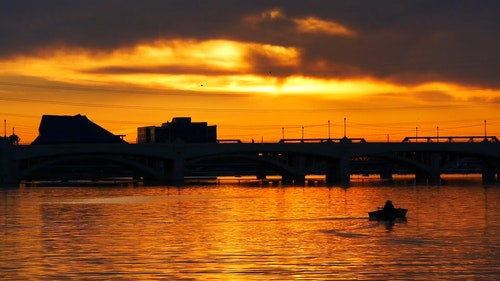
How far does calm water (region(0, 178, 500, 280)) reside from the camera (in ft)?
161

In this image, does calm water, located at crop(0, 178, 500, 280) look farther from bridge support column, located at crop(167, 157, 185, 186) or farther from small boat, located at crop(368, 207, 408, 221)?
bridge support column, located at crop(167, 157, 185, 186)

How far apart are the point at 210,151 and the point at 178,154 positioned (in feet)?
19.7

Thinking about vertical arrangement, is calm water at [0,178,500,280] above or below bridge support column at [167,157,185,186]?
below

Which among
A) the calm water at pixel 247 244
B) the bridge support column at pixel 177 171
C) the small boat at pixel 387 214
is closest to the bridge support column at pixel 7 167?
the bridge support column at pixel 177 171

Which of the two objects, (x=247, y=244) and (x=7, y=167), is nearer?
(x=247, y=244)

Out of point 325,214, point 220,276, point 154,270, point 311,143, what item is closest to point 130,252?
point 154,270

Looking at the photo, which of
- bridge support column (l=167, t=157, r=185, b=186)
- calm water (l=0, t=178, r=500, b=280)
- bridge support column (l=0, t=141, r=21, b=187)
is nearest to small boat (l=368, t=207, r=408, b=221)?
calm water (l=0, t=178, r=500, b=280)

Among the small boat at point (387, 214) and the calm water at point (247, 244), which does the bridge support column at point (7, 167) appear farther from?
the small boat at point (387, 214)

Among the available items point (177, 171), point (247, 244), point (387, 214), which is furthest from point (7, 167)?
point (247, 244)

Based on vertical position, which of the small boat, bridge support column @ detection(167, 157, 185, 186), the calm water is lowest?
the calm water

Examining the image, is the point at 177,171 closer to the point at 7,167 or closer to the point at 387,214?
the point at 7,167

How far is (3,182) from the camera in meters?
186

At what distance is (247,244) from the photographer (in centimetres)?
6278

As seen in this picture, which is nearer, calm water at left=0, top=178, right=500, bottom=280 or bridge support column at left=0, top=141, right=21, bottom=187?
calm water at left=0, top=178, right=500, bottom=280
